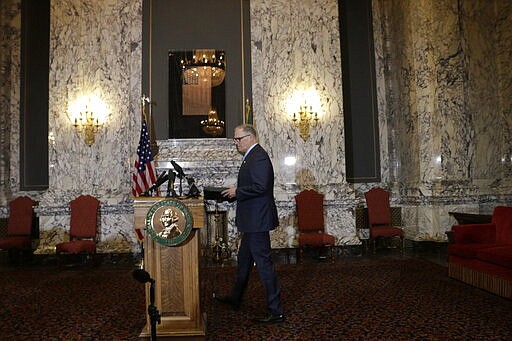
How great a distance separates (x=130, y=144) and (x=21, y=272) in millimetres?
2701

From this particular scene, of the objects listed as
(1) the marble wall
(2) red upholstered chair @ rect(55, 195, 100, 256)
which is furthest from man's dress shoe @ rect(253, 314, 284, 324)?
(2) red upholstered chair @ rect(55, 195, 100, 256)

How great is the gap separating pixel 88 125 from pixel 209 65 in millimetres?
2458

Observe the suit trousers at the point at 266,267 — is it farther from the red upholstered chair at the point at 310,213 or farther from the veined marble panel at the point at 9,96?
the veined marble panel at the point at 9,96

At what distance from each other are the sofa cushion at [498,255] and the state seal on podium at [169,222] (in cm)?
340

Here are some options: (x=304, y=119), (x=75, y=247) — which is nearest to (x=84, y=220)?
(x=75, y=247)

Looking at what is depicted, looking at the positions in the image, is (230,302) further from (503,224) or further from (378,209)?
(378,209)

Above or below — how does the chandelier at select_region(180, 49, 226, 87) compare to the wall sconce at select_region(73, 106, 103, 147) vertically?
above

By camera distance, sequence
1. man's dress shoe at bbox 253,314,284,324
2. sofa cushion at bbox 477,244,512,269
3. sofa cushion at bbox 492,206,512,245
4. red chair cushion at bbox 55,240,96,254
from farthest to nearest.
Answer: red chair cushion at bbox 55,240,96,254
sofa cushion at bbox 492,206,512,245
sofa cushion at bbox 477,244,512,269
man's dress shoe at bbox 253,314,284,324

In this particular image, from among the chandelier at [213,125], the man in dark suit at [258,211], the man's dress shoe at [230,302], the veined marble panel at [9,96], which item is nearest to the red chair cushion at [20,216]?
the veined marble panel at [9,96]

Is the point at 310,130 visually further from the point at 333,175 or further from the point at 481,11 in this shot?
the point at 481,11

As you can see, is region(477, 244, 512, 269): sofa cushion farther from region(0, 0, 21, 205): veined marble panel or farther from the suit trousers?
region(0, 0, 21, 205): veined marble panel

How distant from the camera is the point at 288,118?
8156 millimetres

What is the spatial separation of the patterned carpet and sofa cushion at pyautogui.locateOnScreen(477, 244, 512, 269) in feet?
1.26

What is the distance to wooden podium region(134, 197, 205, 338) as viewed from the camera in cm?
347
